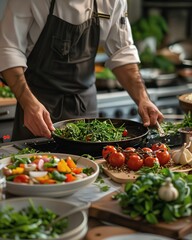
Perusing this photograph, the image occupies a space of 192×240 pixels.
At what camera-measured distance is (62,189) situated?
1826 millimetres

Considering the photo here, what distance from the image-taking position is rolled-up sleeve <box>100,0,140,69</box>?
3.19m

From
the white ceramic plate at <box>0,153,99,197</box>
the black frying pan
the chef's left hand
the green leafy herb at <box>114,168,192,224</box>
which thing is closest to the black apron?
the chef's left hand

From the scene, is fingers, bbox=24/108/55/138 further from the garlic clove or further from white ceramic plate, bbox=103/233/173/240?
white ceramic plate, bbox=103/233/173/240

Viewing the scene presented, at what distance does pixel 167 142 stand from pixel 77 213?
1093 millimetres

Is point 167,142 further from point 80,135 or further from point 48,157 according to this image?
point 48,157

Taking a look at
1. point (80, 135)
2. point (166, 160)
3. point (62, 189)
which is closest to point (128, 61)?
point (80, 135)

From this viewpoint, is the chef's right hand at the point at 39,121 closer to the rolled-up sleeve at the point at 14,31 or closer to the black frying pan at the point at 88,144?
the black frying pan at the point at 88,144

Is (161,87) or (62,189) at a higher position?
(62,189)

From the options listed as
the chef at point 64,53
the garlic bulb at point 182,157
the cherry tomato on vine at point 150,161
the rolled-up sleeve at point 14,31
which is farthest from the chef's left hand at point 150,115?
the rolled-up sleeve at point 14,31

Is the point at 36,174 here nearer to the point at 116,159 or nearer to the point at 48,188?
the point at 48,188

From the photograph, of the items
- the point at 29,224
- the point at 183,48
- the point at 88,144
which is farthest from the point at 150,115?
the point at 183,48

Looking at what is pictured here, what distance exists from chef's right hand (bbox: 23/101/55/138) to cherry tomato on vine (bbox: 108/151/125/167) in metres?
0.36

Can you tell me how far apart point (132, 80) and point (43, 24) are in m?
0.61

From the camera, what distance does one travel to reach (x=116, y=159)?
85.4 inches
